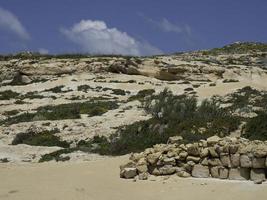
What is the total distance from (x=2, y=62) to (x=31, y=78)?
801 centimetres

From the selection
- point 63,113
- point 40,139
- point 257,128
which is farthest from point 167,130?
point 63,113

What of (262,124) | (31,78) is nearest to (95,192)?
(262,124)

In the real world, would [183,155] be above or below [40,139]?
above

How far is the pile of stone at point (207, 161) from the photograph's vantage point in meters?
11.3

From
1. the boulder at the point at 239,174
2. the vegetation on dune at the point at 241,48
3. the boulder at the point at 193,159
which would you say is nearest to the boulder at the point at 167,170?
the boulder at the point at 193,159

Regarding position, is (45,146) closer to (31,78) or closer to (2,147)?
(2,147)

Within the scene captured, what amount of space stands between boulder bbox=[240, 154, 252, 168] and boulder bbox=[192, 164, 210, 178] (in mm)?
920

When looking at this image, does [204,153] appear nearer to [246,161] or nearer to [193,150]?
[193,150]

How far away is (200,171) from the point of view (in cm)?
1205

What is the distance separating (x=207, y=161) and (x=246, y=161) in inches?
40.0

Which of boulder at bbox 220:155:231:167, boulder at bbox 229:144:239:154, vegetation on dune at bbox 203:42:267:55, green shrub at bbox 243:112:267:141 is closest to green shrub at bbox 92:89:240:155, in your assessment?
green shrub at bbox 243:112:267:141

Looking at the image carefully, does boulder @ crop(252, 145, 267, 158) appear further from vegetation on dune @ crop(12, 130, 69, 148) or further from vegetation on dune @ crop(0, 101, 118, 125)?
vegetation on dune @ crop(0, 101, 118, 125)

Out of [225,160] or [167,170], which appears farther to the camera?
[167,170]

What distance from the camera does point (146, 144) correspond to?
16938 mm
